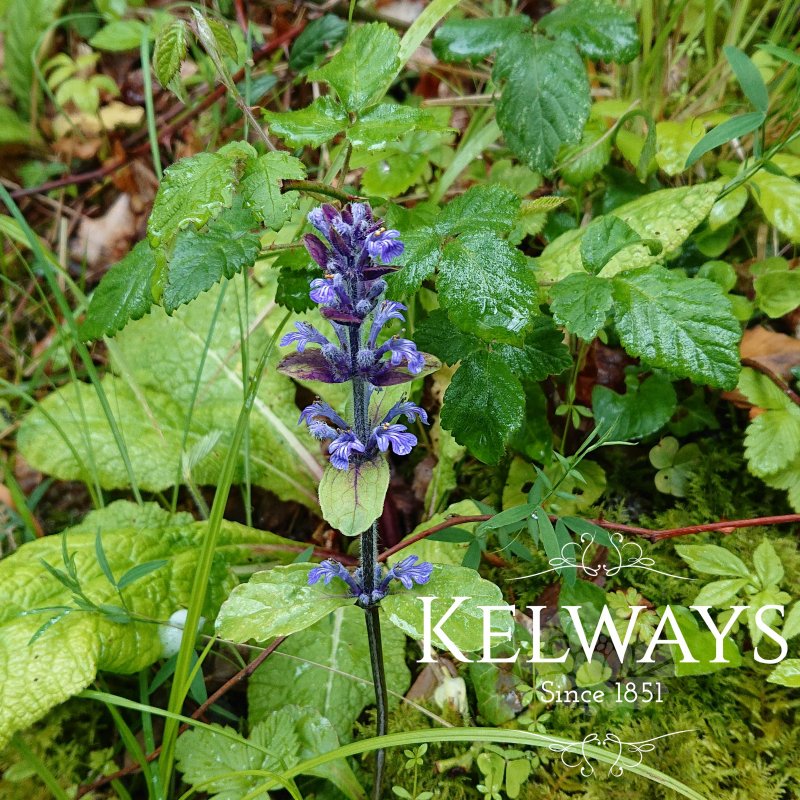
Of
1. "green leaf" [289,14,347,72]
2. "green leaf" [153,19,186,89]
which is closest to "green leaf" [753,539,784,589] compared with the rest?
"green leaf" [153,19,186,89]

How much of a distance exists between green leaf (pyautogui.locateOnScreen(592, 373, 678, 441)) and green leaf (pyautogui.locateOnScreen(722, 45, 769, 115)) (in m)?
0.72

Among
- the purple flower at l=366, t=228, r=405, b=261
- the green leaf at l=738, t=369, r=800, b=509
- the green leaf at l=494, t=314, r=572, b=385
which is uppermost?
the purple flower at l=366, t=228, r=405, b=261

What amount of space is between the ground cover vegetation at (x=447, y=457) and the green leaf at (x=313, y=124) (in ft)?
0.04

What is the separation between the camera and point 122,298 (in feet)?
5.56

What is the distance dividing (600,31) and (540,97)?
25 cm

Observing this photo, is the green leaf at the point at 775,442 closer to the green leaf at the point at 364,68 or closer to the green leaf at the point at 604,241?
the green leaf at the point at 604,241

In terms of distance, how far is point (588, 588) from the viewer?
5.70 ft

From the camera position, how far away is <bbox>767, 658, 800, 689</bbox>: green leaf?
1.55 m

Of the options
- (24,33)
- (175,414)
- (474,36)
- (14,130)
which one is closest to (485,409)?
(474,36)

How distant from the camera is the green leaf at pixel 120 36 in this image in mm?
3236

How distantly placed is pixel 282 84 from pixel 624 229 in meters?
2.05

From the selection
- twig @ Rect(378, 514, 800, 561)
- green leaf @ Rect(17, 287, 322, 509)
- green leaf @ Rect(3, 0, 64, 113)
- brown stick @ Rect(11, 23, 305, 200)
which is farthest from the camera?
green leaf @ Rect(3, 0, 64, 113)

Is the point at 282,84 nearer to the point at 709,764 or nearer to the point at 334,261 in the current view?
the point at 334,261

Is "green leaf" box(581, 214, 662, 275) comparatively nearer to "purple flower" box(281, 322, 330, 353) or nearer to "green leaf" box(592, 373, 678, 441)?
"green leaf" box(592, 373, 678, 441)
